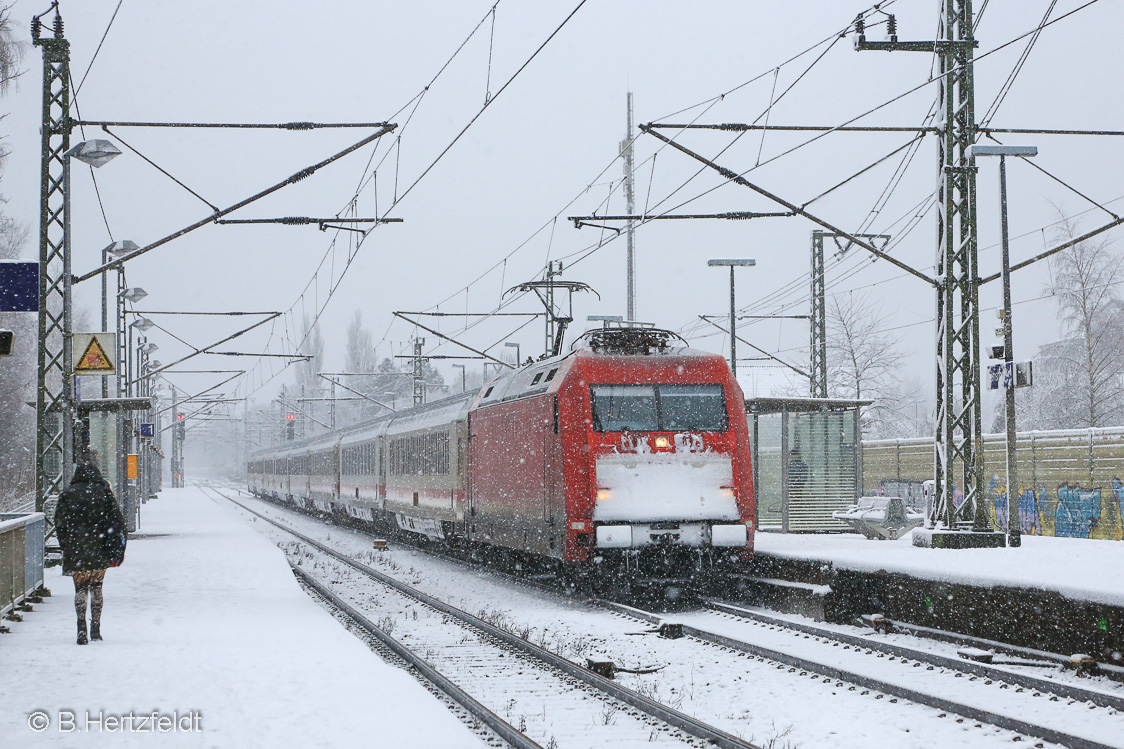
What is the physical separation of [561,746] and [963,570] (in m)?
5.75

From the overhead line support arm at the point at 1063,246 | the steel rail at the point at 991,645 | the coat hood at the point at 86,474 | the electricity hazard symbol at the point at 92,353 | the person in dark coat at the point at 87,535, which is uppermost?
the overhead line support arm at the point at 1063,246

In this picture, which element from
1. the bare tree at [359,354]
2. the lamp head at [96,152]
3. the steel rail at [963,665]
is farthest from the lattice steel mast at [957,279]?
the bare tree at [359,354]

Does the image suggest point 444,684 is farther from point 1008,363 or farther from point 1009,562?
point 1008,363

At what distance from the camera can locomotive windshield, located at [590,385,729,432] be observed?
1511cm

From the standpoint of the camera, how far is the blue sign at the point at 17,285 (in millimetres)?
10438

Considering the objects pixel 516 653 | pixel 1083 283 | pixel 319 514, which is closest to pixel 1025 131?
pixel 516 653

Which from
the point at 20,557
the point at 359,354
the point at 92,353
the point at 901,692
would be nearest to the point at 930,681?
the point at 901,692

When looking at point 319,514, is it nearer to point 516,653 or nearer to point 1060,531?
point 1060,531

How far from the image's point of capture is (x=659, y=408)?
15.3 m

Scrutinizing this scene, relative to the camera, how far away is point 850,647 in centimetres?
1138

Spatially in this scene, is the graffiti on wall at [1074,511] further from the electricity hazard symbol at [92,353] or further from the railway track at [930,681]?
the electricity hazard symbol at [92,353]

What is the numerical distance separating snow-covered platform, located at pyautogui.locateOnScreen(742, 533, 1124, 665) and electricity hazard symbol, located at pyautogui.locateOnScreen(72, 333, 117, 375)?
31.4 feet

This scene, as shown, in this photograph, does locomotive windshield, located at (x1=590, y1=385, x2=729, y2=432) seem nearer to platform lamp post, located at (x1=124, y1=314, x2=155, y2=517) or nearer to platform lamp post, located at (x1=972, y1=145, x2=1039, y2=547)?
platform lamp post, located at (x1=972, y1=145, x2=1039, y2=547)

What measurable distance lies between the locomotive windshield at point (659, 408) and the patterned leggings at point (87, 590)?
617 cm
